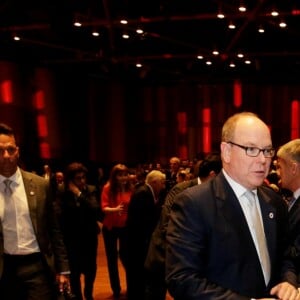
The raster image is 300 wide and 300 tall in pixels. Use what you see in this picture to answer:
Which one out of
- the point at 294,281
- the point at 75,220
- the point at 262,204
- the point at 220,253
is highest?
the point at 262,204

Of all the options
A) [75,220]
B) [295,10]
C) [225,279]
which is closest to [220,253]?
[225,279]

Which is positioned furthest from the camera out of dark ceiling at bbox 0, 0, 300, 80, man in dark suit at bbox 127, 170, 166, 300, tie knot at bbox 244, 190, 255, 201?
dark ceiling at bbox 0, 0, 300, 80

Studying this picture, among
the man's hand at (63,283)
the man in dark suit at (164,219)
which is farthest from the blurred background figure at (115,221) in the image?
the man's hand at (63,283)

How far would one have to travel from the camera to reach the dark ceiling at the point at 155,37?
880 cm

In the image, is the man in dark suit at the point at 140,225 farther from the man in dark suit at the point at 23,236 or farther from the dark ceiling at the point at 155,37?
the dark ceiling at the point at 155,37

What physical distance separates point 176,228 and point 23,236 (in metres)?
1.49

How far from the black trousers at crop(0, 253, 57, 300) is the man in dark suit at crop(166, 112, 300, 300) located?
144 cm

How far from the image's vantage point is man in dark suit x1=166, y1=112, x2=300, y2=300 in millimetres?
1825

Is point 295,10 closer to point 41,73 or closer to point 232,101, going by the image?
point 41,73

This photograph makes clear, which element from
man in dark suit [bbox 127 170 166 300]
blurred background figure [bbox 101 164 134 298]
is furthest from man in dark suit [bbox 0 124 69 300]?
blurred background figure [bbox 101 164 134 298]

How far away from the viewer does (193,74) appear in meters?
16.0

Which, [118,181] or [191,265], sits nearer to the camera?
[191,265]

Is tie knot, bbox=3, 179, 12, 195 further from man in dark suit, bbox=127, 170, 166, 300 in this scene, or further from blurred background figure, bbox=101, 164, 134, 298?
blurred background figure, bbox=101, 164, 134, 298

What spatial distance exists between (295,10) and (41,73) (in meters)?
6.47
